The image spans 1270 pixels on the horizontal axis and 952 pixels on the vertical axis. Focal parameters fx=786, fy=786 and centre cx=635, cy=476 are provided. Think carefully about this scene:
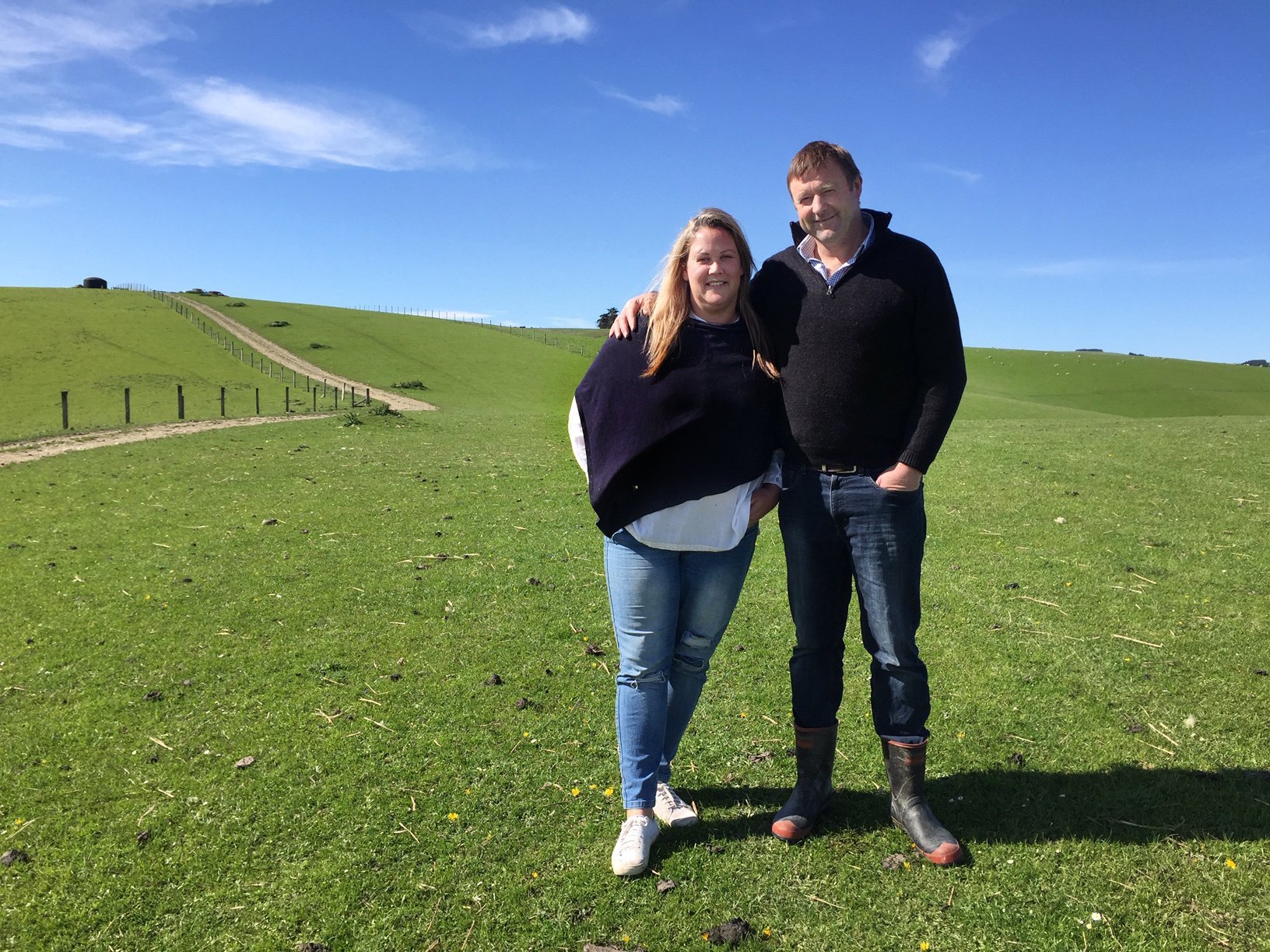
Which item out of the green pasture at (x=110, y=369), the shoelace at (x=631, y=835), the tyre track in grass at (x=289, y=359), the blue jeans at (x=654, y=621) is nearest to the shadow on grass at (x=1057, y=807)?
the shoelace at (x=631, y=835)

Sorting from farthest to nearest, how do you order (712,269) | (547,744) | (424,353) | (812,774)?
(424,353) → (547,744) → (812,774) → (712,269)

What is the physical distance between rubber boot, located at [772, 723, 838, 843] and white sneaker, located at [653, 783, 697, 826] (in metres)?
0.38

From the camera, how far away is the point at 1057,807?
362cm

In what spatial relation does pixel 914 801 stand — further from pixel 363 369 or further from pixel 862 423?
pixel 363 369

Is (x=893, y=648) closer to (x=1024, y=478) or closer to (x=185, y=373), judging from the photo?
(x=1024, y=478)

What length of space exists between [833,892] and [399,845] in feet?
5.97

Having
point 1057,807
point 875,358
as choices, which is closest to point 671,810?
point 1057,807

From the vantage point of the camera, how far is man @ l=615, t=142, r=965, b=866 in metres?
3.16

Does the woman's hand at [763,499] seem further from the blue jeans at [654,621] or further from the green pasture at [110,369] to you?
the green pasture at [110,369]

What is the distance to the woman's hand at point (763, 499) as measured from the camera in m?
3.34

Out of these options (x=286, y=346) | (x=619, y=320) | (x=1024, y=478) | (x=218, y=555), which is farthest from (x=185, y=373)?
(x=619, y=320)

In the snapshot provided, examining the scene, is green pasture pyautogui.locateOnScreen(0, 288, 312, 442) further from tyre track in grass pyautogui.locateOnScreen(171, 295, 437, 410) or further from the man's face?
the man's face

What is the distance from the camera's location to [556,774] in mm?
3951

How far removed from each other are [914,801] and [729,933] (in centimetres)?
106
